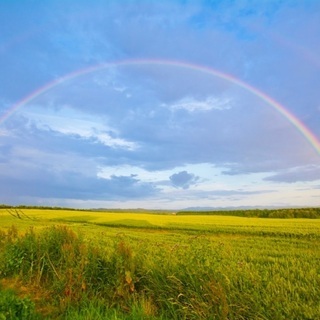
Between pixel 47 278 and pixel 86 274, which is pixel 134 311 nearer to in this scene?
pixel 86 274

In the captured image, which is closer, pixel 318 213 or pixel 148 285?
pixel 148 285

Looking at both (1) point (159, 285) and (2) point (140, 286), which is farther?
(2) point (140, 286)

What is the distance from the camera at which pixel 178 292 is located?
6.80 meters

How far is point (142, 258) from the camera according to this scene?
8141 mm

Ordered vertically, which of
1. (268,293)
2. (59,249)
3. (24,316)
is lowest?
(24,316)

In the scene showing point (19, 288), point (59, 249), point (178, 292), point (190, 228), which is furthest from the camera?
point (190, 228)

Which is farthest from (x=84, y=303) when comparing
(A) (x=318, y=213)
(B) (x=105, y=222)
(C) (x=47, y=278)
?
(A) (x=318, y=213)

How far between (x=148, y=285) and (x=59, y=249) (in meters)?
3.34

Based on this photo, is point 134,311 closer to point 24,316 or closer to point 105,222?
point 24,316

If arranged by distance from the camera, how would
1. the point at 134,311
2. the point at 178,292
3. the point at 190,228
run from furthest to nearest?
the point at 190,228, the point at 178,292, the point at 134,311

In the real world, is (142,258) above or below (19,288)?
above

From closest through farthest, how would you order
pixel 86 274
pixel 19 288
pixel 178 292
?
pixel 178 292 < pixel 86 274 < pixel 19 288

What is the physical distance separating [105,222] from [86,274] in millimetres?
30665

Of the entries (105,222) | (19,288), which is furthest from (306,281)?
(105,222)
